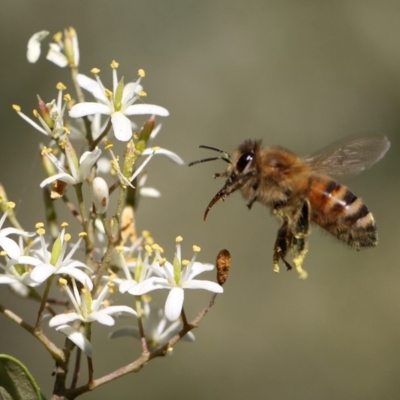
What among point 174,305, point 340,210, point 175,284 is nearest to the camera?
point 174,305

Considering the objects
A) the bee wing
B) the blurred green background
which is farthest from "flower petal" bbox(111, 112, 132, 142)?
the blurred green background

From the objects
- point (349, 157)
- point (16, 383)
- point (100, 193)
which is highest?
point (349, 157)

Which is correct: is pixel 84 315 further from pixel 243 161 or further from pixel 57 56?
pixel 57 56

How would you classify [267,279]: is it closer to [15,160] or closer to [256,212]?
[256,212]

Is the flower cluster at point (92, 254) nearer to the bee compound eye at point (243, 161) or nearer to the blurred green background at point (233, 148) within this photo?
the bee compound eye at point (243, 161)

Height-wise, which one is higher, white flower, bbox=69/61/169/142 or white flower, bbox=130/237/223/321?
white flower, bbox=69/61/169/142

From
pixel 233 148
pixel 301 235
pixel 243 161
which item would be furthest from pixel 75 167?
pixel 233 148

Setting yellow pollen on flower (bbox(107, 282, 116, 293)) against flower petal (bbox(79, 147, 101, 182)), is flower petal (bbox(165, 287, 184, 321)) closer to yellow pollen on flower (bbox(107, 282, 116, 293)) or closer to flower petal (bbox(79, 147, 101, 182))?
yellow pollen on flower (bbox(107, 282, 116, 293))
